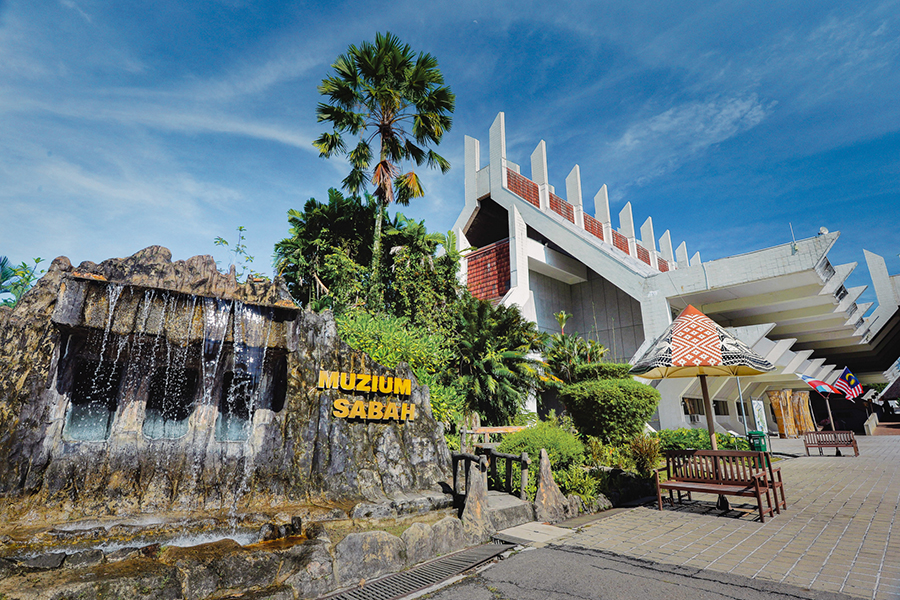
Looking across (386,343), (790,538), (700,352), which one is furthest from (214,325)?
(790,538)

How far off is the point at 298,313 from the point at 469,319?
1117cm

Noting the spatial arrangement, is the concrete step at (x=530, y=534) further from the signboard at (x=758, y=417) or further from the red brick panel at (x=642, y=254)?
the red brick panel at (x=642, y=254)

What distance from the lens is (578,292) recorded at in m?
31.1

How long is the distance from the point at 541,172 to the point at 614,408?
22.1 meters

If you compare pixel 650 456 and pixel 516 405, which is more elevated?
pixel 516 405

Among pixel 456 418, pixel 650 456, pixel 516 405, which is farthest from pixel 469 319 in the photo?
pixel 650 456

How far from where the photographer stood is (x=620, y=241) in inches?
1487

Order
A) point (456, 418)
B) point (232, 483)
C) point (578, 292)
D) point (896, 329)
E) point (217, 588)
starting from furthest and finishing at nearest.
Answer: point (896, 329) < point (578, 292) < point (456, 418) < point (232, 483) < point (217, 588)

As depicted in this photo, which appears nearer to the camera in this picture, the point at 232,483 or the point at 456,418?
the point at 232,483

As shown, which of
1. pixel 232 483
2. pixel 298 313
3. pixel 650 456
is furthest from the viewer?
pixel 650 456

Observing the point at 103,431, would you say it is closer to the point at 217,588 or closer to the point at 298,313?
the point at 298,313

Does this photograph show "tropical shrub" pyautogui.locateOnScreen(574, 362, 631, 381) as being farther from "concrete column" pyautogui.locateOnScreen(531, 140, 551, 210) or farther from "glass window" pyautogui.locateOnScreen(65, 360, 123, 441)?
"concrete column" pyautogui.locateOnScreen(531, 140, 551, 210)

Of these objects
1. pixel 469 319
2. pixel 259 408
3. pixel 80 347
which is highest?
pixel 469 319

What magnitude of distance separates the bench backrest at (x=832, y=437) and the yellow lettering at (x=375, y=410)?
59.6 ft
